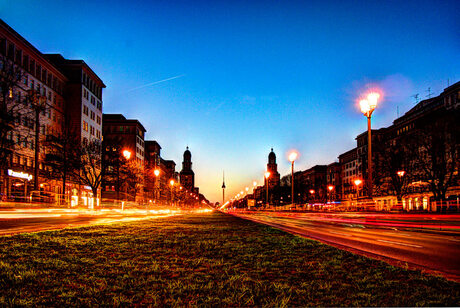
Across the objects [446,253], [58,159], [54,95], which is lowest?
[446,253]

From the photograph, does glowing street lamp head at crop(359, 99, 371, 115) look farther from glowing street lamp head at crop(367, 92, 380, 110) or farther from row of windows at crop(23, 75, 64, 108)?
row of windows at crop(23, 75, 64, 108)

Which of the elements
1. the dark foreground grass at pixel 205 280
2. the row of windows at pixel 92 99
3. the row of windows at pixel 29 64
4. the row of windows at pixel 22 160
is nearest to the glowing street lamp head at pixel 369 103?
the dark foreground grass at pixel 205 280

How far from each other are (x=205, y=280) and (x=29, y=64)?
74.0 meters

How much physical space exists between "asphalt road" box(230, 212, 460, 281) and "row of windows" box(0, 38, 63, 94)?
169ft

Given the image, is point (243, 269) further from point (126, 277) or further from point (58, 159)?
point (58, 159)

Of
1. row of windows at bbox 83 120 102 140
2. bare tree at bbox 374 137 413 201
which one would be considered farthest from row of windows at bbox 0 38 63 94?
bare tree at bbox 374 137 413 201

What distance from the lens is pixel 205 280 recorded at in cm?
537

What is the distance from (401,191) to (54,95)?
67.5 m

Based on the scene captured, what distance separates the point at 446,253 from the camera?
10.2 meters

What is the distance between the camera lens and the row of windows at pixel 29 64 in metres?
60.7

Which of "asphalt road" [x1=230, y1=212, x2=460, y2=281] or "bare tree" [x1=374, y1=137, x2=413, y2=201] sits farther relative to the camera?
"bare tree" [x1=374, y1=137, x2=413, y2=201]

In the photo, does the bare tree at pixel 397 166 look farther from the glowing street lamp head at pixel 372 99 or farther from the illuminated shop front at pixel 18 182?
the illuminated shop front at pixel 18 182

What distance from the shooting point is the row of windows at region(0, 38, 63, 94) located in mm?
60656

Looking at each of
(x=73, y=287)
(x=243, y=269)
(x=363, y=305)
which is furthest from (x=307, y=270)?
(x=73, y=287)
